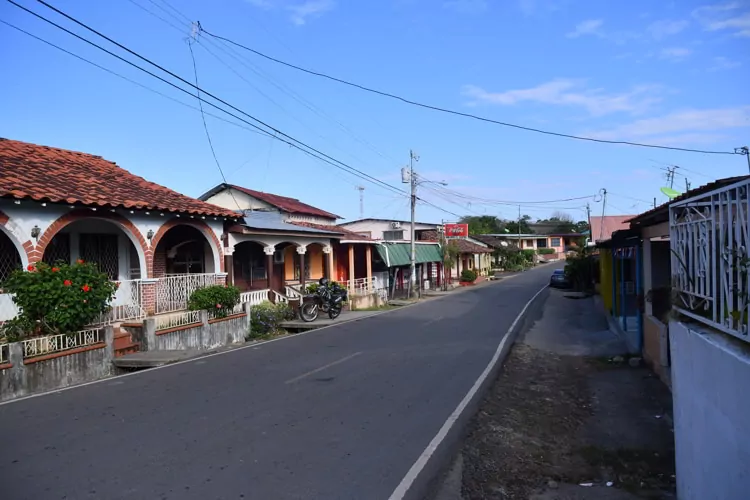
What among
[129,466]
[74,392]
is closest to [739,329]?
[129,466]

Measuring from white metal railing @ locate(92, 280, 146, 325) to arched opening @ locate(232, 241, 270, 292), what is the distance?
712 centimetres

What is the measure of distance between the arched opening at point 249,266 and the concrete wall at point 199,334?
19.0ft

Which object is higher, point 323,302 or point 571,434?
point 323,302

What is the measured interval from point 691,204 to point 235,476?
4.99 metres

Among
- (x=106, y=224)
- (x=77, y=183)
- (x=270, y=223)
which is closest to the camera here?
(x=77, y=183)

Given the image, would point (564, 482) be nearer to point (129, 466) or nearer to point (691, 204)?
point (691, 204)

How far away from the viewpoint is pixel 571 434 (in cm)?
718

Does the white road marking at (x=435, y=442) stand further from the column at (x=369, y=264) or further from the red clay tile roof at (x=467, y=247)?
the red clay tile roof at (x=467, y=247)

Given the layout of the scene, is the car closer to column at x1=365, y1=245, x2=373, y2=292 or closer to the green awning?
the green awning

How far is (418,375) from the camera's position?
1004cm

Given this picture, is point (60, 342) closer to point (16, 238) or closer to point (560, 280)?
point (16, 238)

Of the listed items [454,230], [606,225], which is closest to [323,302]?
[606,225]

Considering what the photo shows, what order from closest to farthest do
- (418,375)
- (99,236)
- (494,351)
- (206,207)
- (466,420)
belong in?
(466,420) → (418,375) → (494,351) → (99,236) → (206,207)

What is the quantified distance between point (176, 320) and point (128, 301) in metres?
1.49
